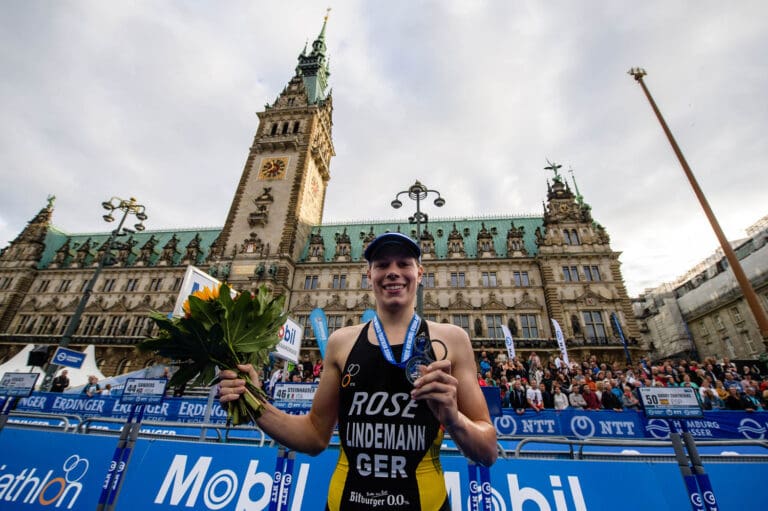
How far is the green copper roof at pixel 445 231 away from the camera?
118 ft

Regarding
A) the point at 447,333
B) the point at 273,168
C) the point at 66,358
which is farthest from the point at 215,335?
the point at 273,168

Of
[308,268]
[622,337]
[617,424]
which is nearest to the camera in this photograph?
[617,424]

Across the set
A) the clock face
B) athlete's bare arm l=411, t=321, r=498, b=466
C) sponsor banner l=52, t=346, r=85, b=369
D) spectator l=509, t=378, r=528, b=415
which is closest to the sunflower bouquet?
athlete's bare arm l=411, t=321, r=498, b=466

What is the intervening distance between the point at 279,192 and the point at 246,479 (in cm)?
3736

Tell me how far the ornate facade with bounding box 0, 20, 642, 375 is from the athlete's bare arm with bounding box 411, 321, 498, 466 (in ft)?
96.3

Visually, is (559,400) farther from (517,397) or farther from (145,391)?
(145,391)

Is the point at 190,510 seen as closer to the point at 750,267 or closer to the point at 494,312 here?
the point at 494,312

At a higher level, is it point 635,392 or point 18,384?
point 635,392

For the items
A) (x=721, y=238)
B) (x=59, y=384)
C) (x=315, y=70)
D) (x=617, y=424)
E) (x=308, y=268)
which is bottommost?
(x=617, y=424)

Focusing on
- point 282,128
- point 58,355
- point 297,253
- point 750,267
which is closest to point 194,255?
point 297,253

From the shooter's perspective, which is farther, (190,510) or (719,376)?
(719,376)

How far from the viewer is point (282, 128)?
44250 mm

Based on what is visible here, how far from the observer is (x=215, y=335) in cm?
215

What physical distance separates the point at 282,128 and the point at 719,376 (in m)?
46.7
